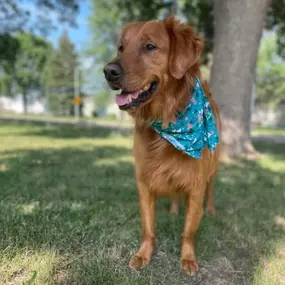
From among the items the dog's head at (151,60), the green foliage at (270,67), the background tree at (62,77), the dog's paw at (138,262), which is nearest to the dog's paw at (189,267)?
the dog's paw at (138,262)

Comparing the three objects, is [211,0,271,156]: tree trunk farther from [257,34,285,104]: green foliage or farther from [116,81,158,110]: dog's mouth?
[257,34,285,104]: green foliage

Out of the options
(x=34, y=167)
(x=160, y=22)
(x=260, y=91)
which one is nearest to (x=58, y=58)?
(x=260, y=91)

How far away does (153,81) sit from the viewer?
265 centimetres

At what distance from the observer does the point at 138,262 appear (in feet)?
8.55

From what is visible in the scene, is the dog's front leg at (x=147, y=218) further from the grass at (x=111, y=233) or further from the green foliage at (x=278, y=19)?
the green foliage at (x=278, y=19)

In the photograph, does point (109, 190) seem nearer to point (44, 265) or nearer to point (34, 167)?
point (34, 167)

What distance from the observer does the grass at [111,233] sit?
2408mm

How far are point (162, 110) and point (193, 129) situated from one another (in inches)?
12.4

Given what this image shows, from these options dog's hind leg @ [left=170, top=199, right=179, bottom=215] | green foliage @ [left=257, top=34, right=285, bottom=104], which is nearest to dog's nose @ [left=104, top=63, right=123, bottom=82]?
dog's hind leg @ [left=170, top=199, right=179, bottom=215]

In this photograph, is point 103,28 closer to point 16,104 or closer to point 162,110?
point 16,104

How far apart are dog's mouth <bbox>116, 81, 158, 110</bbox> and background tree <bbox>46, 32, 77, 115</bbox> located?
46.7 meters

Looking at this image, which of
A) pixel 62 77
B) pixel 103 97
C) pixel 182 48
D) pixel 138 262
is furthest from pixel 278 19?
pixel 62 77

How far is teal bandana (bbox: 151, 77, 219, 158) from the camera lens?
8.91ft

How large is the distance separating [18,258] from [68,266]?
0.35m
